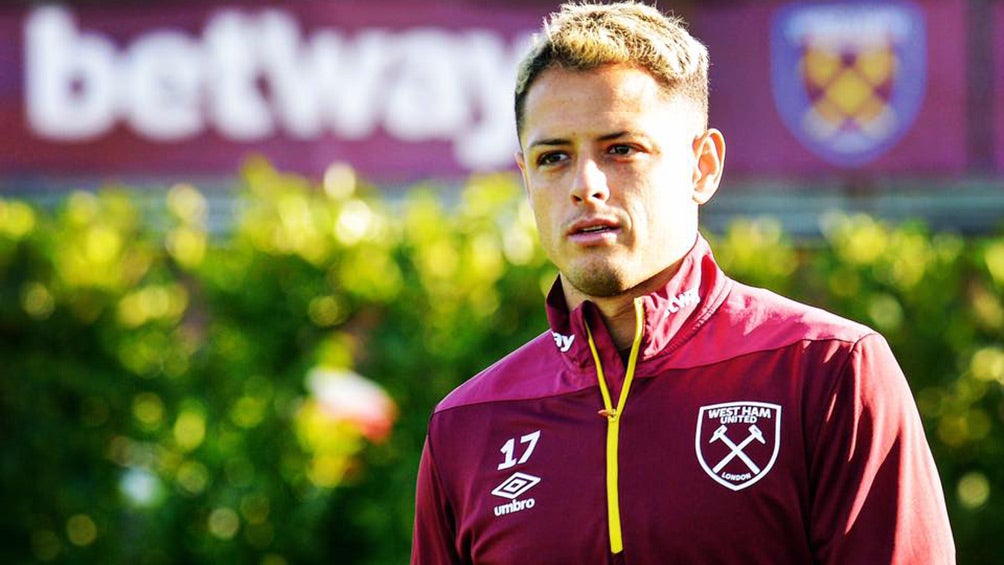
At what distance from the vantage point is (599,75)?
2643 millimetres

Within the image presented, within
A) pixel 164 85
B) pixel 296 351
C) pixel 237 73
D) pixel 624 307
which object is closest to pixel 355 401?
pixel 296 351

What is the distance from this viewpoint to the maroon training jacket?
2.35 meters

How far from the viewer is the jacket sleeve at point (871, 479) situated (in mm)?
2316

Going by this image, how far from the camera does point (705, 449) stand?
8.02 feet

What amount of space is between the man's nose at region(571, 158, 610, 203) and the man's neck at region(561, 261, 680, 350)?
0.63 feet

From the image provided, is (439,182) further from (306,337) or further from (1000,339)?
(1000,339)

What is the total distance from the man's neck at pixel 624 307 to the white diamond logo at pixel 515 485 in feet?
0.97

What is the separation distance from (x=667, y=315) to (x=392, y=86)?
752cm

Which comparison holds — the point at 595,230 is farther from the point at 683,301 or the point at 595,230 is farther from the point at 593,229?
the point at 683,301

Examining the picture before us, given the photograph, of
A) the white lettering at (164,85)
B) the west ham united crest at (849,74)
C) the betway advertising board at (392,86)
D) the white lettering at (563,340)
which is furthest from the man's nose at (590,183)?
the white lettering at (164,85)

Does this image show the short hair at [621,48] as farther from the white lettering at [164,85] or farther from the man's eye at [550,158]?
the white lettering at [164,85]

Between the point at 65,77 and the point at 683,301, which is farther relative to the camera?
the point at 65,77

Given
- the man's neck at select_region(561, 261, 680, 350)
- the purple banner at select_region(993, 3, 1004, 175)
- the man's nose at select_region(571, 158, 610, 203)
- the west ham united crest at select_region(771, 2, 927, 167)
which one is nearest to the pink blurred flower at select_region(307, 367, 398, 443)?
the man's neck at select_region(561, 261, 680, 350)

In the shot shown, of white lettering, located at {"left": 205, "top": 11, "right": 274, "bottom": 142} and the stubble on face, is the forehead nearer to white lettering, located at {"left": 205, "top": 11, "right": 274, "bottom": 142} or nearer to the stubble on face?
the stubble on face
